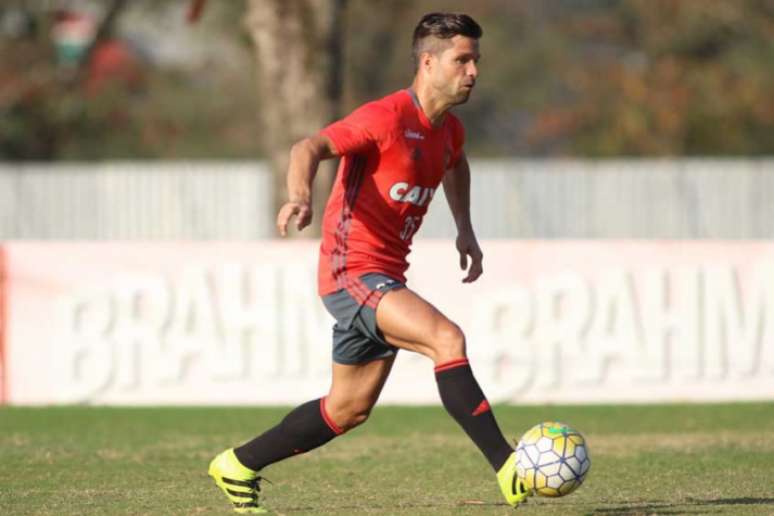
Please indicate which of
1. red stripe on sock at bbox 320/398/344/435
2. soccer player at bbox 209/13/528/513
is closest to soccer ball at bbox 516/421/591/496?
soccer player at bbox 209/13/528/513

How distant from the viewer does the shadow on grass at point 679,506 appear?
711 centimetres

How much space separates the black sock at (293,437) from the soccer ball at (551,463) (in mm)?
976

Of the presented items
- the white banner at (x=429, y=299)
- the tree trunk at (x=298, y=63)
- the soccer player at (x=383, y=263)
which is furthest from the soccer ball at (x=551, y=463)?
the tree trunk at (x=298, y=63)

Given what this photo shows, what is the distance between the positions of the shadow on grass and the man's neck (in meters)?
1.90

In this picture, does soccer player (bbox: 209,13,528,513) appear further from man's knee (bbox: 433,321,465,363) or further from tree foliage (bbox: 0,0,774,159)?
tree foliage (bbox: 0,0,774,159)

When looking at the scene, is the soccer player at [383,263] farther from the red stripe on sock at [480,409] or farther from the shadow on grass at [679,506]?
the shadow on grass at [679,506]

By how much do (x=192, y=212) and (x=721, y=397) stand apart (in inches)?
426

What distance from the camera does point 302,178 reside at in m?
6.45

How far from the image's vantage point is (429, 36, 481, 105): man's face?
7.04 meters

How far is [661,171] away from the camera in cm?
2230

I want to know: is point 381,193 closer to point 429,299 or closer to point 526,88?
point 429,299

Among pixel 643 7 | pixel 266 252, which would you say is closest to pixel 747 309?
pixel 266 252

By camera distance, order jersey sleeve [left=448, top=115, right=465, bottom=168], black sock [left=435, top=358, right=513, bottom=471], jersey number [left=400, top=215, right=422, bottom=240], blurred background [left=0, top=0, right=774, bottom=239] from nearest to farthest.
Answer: black sock [left=435, top=358, right=513, bottom=471] → jersey number [left=400, top=215, right=422, bottom=240] → jersey sleeve [left=448, top=115, right=465, bottom=168] → blurred background [left=0, top=0, right=774, bottom=239]

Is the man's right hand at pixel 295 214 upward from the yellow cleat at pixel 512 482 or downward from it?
upward
